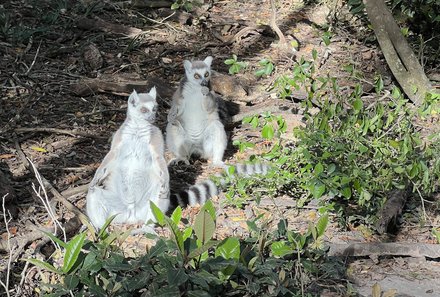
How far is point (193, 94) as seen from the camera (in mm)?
7039

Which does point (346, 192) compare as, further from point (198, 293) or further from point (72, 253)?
point (72, 253)

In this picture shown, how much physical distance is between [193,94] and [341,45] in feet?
10.1

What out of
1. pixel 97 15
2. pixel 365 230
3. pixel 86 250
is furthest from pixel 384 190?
pixel 97 15

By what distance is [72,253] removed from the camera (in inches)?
157

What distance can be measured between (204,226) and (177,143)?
2.99 meters

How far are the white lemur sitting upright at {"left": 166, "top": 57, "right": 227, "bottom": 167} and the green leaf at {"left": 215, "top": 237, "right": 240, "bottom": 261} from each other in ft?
9.28

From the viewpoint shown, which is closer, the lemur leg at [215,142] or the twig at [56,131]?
the lemur leg at [215,142]

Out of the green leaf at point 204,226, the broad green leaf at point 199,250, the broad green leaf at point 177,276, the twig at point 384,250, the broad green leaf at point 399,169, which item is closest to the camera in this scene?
the broad green leaf at point 177,276

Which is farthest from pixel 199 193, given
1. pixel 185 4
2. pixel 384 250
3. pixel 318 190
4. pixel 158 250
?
pixel 185 4

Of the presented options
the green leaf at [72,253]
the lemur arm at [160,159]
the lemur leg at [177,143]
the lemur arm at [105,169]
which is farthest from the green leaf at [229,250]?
the lemur leg at [177,143]

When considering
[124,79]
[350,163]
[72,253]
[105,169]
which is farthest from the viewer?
[124,79]

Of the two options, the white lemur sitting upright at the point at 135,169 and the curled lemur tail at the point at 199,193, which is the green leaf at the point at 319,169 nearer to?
the curled lemur tail at the point at 199,193

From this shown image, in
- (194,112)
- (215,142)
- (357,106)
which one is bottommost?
(215,142)

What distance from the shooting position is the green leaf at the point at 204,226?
13.1 ft
